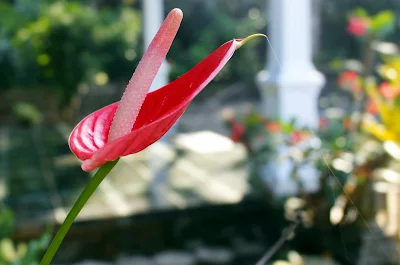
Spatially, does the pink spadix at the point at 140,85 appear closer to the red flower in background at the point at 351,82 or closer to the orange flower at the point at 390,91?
the orange flower at the point at 390,91

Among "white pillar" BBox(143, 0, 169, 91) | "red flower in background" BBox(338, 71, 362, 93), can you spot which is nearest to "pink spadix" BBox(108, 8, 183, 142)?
"red flower in background" BBox(338, 71, 362, 93)

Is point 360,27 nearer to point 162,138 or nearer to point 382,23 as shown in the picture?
point 382,23

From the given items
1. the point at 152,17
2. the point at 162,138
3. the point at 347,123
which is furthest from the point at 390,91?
the point at 152,17

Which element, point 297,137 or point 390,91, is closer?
point 390,91

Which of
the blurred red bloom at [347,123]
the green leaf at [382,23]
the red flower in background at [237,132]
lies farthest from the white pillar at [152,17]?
the blurred red bloom at [347,123]

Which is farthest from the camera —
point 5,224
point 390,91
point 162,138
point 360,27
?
point 162,138

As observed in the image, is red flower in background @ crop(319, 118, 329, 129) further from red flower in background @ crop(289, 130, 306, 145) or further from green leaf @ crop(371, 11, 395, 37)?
green leaf @ crop(371, 11, 395, 37)

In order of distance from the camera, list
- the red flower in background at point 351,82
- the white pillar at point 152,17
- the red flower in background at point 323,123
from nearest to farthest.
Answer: the red flower in background at point 323,123 < the red flower in background at point 351,82 < the white pillar at point 152,17
